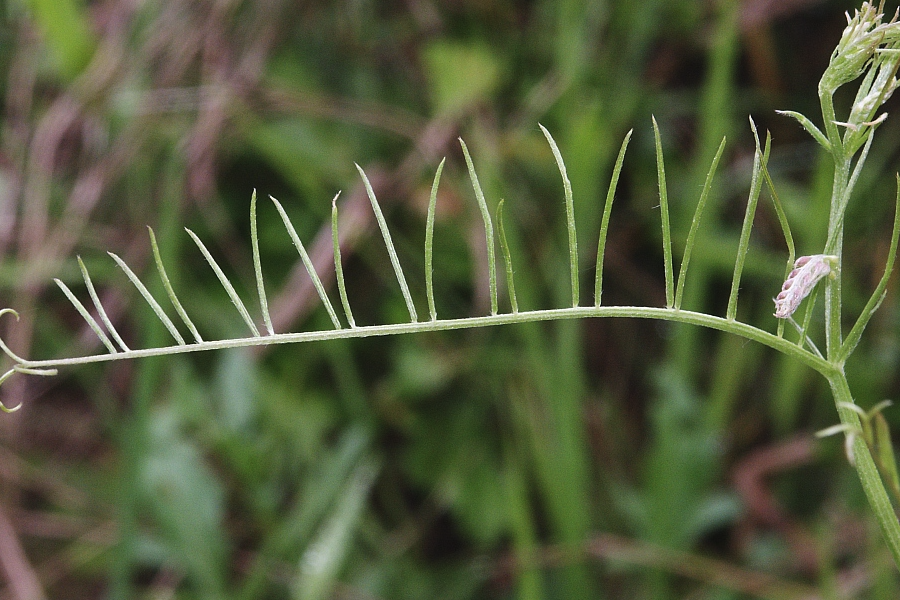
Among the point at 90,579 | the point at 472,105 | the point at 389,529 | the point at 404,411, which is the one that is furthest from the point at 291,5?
the point at 90,579

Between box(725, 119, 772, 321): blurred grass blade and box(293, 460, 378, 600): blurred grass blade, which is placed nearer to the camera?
box(725, 119, 772, 321): blurred grass blade

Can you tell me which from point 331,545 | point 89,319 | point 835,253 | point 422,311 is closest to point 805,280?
point 835,253

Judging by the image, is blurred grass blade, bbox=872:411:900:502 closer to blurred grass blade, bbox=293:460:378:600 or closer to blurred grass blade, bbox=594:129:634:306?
blurred grass blade, bbox=594:129:634:306

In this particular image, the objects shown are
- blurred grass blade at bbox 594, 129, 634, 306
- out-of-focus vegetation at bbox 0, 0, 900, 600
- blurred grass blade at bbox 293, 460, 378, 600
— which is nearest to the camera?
blurred grass blade at bbox 594, 129, 634, 306

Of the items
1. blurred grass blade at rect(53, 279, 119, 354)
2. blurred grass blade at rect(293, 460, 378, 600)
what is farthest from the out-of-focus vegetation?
blurred grass blade at rect(53, 279, 119, 354)

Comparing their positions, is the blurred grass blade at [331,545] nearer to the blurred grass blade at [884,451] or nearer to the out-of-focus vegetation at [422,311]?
the out-of-focus vegetation at [422,311]

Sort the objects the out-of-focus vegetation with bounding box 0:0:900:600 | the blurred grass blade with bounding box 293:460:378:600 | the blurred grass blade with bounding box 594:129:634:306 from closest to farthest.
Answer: the blurred grass blade with bounding box 594:129:634:306
the blurred grass blade with bounding box 293:460:378:600
the out-of-focus vegetation with bounding box 0:0:900:600

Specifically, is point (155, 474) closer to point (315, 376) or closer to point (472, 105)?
point (315, 376)

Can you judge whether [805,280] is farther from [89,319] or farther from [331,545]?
[331,545]
